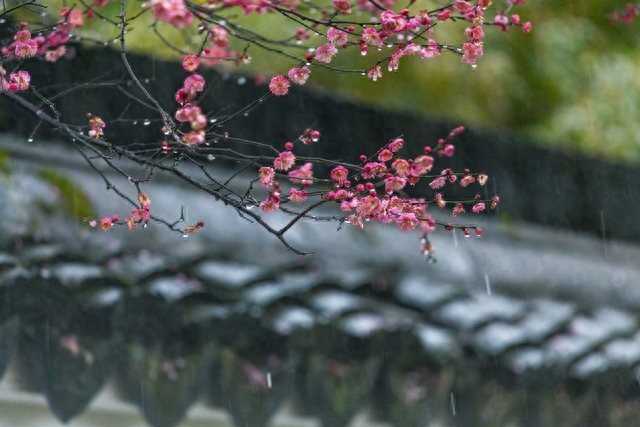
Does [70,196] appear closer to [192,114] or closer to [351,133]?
[351,133]

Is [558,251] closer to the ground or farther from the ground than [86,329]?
closer to the ground

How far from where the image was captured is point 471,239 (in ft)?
11.2

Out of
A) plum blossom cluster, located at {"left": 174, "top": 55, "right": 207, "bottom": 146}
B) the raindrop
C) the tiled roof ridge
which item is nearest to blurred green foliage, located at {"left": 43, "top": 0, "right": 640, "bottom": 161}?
the tiled roof ridge

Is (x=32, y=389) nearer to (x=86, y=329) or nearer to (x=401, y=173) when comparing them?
(x=86, y=329)

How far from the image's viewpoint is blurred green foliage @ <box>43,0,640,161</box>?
20.5 ft

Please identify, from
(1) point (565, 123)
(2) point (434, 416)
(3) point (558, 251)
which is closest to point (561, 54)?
(1) point (565, 123)

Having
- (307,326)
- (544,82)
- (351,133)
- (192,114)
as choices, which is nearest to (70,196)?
(307,326)

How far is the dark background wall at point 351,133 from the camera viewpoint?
2.75 metres

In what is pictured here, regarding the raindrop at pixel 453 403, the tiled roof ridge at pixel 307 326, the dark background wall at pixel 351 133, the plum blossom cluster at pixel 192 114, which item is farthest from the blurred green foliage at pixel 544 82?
the plum blossom cluster at pixel 192 114

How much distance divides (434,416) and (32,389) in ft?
3.85

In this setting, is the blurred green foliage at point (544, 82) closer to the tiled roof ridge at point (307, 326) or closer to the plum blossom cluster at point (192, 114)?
the tiled roof ridge at point (307, 326)

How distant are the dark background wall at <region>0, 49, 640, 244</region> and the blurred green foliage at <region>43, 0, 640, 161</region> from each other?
209cm

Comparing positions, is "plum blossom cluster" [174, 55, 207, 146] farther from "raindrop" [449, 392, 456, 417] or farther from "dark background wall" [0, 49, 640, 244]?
"raindrop" [449, 392, 456, 417]

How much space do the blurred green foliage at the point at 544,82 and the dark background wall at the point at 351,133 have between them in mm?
2089
